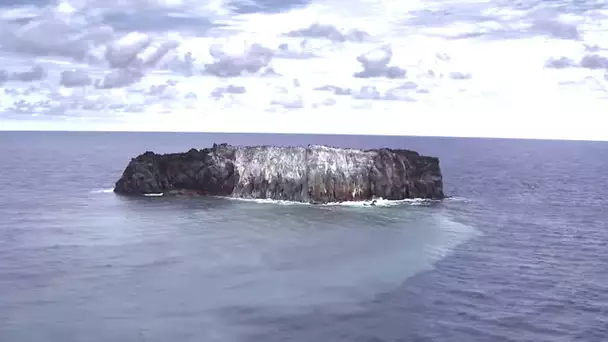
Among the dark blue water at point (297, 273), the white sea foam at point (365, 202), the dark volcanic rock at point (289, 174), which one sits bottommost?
the dark blue water at point (297, 273)

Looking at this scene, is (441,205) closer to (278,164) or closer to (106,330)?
(278,164)

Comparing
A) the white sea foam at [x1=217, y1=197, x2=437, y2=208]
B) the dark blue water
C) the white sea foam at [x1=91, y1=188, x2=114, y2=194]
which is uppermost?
the white sea foam at [x1=91, y1=188, x2=114, y2=194]

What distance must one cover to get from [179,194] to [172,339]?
57019 mm

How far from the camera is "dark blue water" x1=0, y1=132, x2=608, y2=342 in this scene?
32.5 meters

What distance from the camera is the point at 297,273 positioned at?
42969mm

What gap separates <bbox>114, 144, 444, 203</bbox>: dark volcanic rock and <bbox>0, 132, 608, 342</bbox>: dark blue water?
700 centimetres

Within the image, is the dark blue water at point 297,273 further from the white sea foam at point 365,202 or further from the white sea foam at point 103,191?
the white sea foam at point 103,191

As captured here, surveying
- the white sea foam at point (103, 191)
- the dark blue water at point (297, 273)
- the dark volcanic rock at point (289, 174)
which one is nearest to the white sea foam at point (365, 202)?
the dark volcanic rock at point (289, 174)

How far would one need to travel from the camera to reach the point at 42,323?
31891 millimetres

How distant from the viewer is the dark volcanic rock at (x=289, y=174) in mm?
82750

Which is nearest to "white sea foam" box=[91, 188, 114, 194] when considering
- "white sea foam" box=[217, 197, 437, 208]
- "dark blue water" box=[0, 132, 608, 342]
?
"dark blue water" box=[0, 132, 608, 342]

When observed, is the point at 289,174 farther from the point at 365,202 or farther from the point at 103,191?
the point at 103,191

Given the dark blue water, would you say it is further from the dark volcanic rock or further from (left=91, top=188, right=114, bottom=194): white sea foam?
(left=91, top=188, right=114, bottom=194): white sea foam

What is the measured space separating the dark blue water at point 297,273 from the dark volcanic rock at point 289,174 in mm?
7003
